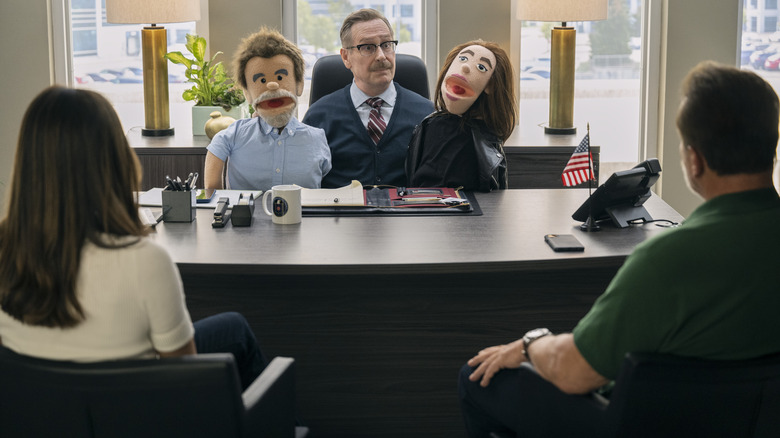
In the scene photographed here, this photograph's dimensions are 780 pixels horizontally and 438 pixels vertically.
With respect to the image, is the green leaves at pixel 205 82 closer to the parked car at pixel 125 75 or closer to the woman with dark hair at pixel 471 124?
the parked car at pixel 125 75

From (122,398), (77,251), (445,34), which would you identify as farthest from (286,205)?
(445,34)

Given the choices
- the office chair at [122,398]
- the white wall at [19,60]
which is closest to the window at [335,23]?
the white wall at [19,60]

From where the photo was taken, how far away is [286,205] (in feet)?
8.02

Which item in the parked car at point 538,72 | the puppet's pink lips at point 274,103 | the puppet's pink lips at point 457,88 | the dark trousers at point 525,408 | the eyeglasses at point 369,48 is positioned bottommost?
the dark trousers at point 525,408

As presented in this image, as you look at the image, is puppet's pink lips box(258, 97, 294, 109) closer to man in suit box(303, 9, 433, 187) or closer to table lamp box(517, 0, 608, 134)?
man in suit box(303, 9, 433, 187)

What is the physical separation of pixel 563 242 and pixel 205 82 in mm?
2310

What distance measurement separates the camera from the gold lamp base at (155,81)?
3959 mm

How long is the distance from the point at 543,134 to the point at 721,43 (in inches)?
46.0

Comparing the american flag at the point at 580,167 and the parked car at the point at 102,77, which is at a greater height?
the parked car at the point at 102,77

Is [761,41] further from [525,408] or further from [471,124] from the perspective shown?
[525,408]

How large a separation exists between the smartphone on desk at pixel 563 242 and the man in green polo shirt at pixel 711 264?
607 mm

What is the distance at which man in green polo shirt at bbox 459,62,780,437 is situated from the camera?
1443 millimetres

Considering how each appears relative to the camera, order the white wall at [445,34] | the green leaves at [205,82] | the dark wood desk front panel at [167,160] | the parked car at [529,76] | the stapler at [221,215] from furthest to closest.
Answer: the parked car at [529,76] → the white wall at [445,34] → the green leaves at [205,82] → the dark wood desk front panel at [167,160] → the stapler at [221,215]

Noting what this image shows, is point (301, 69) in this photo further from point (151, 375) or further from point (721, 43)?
point (721, 43)
